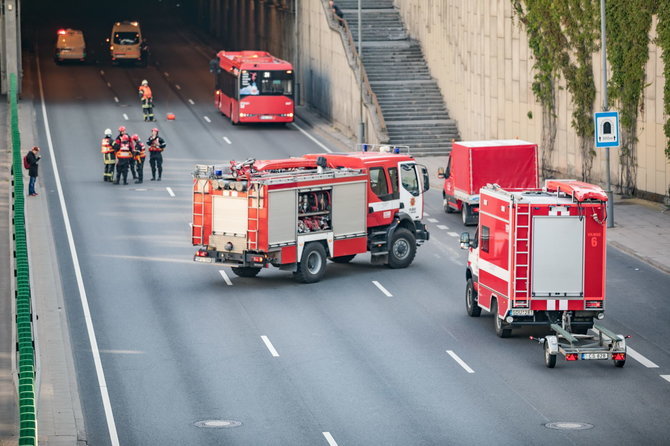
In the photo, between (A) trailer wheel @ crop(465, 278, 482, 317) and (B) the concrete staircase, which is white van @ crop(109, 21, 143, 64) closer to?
(B) the concrete staircase

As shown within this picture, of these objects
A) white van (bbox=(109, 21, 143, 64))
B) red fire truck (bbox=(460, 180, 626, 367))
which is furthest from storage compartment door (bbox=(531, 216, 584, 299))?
white van (bbox=(109, 21, 143, 64))

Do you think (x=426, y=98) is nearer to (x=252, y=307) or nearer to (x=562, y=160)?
(x=562, y=160)

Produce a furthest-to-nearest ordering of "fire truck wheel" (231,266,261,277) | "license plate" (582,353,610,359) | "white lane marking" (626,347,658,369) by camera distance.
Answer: "fire truck wheel" (231,266,261,277)
"white lane marking" (626,347,658,369)
"license plate" (582,353,610,359)

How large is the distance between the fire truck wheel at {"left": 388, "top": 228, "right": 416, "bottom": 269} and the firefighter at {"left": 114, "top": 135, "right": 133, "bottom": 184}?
648 inches

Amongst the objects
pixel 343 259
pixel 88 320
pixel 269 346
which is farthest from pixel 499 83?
Result: pixel 269 346

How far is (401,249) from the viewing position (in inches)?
1524

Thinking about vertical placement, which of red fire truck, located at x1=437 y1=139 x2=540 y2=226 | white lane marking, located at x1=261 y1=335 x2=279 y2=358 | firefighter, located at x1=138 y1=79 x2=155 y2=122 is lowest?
white lane marking, located at x1=261 y1=335 x2=279 y2=358

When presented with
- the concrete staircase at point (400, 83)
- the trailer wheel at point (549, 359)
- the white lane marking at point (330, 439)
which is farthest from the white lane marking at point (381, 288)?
the concrete staircase at point (400, 83)

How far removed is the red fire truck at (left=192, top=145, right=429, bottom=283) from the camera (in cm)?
3544

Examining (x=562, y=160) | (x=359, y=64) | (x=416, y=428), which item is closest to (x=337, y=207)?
(x=416, y=428)

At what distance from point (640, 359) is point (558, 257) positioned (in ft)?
8.63

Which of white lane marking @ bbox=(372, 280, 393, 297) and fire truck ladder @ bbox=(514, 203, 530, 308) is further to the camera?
white lane marking @ bbox=(372, 280, 393, 297)

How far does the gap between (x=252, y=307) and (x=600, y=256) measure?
A: 8889 millimetres

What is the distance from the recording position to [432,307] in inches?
1335
